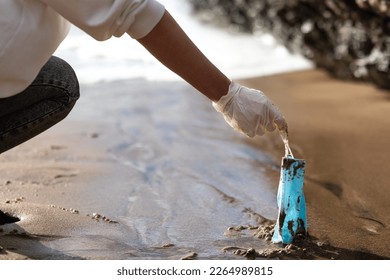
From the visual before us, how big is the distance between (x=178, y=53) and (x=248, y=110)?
16.3 inches

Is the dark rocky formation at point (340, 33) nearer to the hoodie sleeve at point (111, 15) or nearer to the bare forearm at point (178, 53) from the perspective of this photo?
the bare forearm at point (178, 53)

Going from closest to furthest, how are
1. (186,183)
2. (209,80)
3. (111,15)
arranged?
(111,15), (209,80), (186,183)

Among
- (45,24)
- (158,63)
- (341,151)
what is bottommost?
(45,24)

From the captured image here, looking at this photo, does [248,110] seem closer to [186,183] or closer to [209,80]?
[209,80]

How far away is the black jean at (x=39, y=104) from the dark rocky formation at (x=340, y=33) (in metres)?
2.74

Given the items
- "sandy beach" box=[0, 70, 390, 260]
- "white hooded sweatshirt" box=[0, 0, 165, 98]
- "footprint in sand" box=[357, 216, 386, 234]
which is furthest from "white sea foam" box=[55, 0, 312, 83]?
"white hooded sweatshirt" box=[0, 0, 165, 98]

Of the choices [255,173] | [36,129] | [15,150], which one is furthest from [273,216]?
[15,150]

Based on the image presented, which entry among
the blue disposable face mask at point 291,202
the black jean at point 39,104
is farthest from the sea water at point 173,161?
the black jean at point 39,104

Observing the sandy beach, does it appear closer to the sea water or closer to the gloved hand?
the sea water

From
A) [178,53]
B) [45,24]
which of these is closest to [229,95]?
[178,53]

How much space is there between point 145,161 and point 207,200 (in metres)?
0.72

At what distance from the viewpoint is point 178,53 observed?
6.91ft

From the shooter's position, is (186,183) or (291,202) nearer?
(291,202)

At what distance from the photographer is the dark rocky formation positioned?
207 inches
